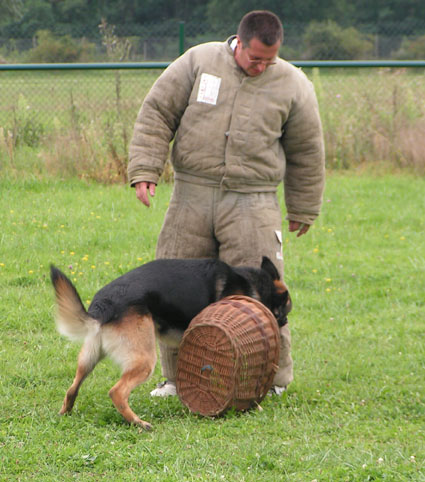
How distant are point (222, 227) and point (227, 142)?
1.73 ft

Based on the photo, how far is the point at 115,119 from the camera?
34.5ft

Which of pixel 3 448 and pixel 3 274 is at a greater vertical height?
pixel 3 448

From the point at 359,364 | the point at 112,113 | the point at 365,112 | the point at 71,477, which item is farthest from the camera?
the point at 365,112

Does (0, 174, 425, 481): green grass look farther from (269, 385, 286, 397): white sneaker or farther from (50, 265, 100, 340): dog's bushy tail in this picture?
(50, 265, 100, 340): dog's bushy tail

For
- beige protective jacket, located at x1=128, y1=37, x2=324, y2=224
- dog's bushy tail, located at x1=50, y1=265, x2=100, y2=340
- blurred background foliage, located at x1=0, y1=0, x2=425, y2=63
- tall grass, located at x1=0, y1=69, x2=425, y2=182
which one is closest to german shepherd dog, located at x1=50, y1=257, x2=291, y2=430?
dog's bushy tail, located at x1=50, y1=265, x2=100, y2=340

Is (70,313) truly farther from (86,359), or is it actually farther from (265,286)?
(265,286)

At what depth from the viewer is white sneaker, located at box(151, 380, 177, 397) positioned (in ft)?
15.9

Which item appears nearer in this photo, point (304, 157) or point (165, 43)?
point (304, 157)

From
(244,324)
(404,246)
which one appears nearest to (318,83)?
(404,246)

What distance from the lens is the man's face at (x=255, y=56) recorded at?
4406mm

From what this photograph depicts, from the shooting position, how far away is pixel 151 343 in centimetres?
423

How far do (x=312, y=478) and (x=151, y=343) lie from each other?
1.19m

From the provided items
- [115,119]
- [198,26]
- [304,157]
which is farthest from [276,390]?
[198,26]

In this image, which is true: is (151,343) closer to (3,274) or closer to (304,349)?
(304,349)
